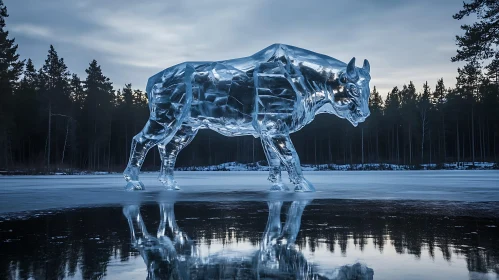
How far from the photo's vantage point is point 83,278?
1.74m

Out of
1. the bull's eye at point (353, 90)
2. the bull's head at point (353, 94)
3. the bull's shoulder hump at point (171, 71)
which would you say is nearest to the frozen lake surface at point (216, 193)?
the bull's head at point (353, 94)

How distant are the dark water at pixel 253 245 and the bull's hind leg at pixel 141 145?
4177mm

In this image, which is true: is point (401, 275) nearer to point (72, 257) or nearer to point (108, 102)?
point (72, 257)

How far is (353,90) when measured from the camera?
25.7 ft

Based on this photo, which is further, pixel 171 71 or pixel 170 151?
pixel 170 151

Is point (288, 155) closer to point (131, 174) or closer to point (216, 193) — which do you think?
point (216, 193)

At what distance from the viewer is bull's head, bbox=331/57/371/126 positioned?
782 cm

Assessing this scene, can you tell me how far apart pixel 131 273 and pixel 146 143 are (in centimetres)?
700

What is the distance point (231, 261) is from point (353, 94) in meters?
6.26

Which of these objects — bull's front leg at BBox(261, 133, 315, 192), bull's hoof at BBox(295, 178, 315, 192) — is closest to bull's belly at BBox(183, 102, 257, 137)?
bull's front leg at BBox(261, 133, 315, 192)

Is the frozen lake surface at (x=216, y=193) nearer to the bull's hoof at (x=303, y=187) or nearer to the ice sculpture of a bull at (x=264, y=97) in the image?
the bull's hoof at (x=303, y=187)

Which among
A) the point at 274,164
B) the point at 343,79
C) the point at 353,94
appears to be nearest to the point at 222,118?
the point at 274,164

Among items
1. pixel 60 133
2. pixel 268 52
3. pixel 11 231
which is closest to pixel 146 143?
pixel 268 52

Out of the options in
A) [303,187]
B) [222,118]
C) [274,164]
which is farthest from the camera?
[274,164]
